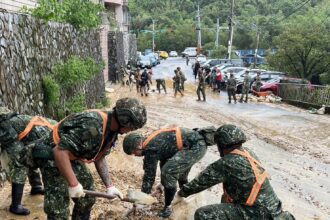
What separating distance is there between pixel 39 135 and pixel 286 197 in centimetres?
456

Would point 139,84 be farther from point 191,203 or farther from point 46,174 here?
point 46,174

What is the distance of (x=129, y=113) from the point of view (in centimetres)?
380

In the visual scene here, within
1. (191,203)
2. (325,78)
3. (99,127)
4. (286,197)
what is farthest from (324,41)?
(99,127)

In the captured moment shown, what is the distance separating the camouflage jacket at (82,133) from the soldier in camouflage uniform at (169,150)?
5.43 ft

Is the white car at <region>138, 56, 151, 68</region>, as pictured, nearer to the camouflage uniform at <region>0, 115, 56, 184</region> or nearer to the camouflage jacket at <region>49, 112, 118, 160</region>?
the camouflage uniform at <region>0, 115, 56, 184</region>

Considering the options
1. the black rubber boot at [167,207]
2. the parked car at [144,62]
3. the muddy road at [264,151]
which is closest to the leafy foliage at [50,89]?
the muddy road at [264,151]

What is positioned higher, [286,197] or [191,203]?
[191,203]

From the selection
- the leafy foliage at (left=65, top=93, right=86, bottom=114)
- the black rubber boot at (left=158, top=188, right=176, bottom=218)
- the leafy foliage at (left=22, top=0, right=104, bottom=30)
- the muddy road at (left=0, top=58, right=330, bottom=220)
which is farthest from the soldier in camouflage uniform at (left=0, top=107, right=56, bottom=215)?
the leafy foliage at (left=22, top=0, right=104, bottom=30)

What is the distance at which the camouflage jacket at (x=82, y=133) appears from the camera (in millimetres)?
3723

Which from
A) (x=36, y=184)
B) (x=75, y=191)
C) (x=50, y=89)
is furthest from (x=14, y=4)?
(x=75, y=191)

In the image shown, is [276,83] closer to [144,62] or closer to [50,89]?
[50,89]

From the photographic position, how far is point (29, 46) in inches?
335

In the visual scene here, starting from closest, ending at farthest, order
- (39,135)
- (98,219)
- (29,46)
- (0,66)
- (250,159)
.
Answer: (250,159), (39,135), (98,219), (0,66), (29,46)

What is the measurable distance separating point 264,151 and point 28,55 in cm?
650
